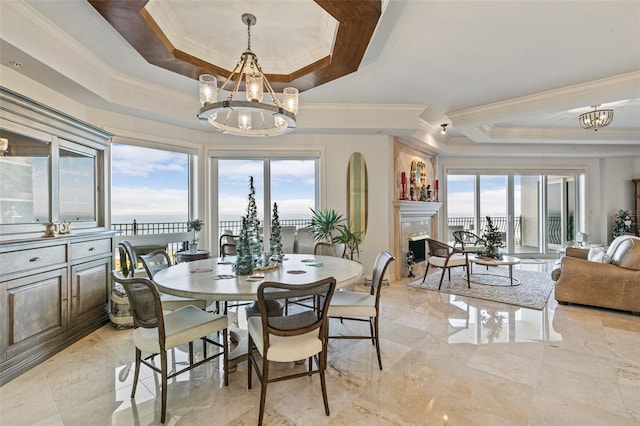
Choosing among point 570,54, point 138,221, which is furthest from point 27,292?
point 570,54

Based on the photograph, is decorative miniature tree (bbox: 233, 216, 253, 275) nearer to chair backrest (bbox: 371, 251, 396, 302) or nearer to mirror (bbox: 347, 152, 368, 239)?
chair backrest (bbox: 371, 251, 396, 302)

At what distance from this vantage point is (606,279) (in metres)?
3.61

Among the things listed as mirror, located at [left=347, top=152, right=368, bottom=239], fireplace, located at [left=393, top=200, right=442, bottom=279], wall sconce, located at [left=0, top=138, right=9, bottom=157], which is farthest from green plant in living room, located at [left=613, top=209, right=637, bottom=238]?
wall sconce, located at [left=0, top=138, right=9, bottom=157]

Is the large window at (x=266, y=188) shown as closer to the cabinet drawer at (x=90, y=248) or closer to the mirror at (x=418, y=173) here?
the cabinet drawer at (x=90, y=248)

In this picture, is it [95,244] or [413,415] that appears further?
[95,244]

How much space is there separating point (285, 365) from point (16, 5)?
11.4 feet

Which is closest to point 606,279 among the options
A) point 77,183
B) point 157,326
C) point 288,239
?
point 288,239

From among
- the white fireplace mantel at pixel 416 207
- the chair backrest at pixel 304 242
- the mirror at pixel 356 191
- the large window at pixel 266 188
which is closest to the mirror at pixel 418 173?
the white fireplace mantel at pixel 416 207

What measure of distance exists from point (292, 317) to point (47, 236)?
97.2 inches

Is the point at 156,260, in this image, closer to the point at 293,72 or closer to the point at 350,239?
the point at 293,72

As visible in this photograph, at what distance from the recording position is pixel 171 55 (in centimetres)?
284

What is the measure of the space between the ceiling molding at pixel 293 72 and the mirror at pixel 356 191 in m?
1.79

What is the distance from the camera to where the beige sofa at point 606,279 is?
3.50 meters

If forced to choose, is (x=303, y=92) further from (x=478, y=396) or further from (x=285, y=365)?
(x=478, y=396)
